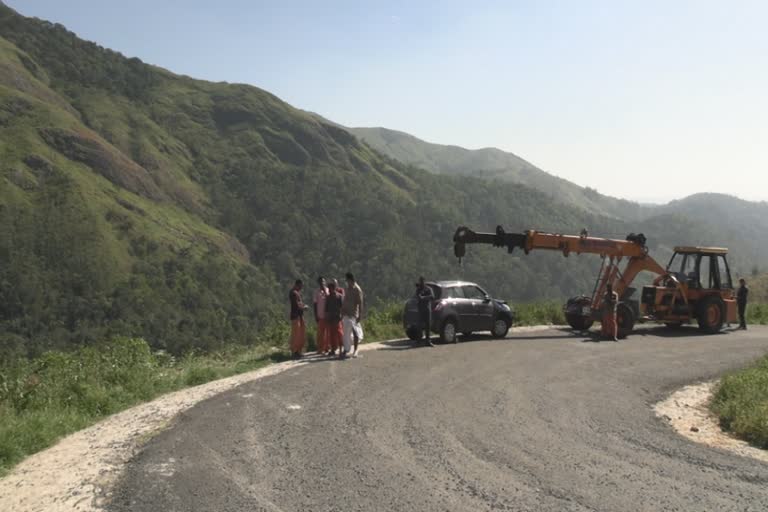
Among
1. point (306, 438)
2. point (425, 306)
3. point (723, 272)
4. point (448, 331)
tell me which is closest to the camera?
point (306, 438)

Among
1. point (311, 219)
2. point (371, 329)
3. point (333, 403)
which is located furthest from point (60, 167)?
point (333, 403)

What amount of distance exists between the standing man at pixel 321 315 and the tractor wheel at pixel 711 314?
13.4 meters

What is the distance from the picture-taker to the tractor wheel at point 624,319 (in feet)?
63.2

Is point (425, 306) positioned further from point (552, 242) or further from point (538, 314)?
point (538, 314)

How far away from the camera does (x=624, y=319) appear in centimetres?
1934

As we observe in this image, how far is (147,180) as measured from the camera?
128875 millimetres

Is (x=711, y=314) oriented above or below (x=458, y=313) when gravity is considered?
below

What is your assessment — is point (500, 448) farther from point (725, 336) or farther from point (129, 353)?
point (725, 336)

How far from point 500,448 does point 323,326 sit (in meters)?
8.12

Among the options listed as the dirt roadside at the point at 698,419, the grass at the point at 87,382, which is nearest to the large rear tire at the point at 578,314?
the dirt roadside at the point at 698,419

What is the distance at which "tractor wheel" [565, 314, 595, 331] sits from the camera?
20.7 metres

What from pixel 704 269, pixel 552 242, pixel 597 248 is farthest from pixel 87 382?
pixel 704 269

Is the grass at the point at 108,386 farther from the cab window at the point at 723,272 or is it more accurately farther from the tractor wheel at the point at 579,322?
the cab window at the point at 723,272

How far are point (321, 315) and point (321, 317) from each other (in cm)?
11
